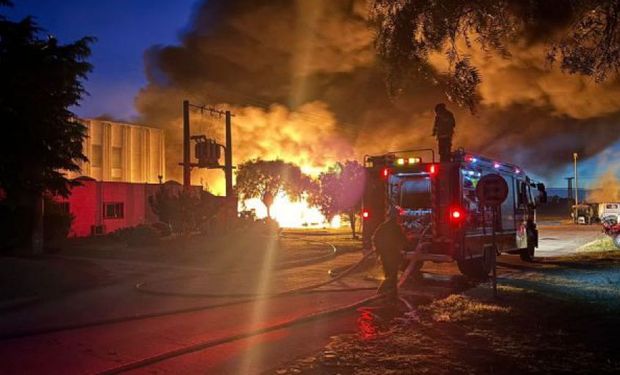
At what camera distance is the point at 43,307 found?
33.0ft

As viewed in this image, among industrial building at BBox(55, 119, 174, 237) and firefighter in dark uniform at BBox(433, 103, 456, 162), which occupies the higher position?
industrial building at BBox(55, 119, 174, 237)

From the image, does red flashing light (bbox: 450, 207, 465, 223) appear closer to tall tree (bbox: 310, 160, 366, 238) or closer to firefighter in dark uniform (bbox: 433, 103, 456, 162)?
firefighter in dark uniform (bbox: 433, 103, 456, 162)

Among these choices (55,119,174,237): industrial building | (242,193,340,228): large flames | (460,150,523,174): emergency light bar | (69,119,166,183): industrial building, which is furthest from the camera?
(69,119,166,183): industrial building

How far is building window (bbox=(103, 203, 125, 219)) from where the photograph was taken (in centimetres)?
3556

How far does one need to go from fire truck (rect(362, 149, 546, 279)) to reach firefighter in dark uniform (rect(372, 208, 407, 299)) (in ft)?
2.45

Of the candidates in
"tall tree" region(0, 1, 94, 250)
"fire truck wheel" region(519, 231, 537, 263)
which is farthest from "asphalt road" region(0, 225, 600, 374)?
"tall tree" region(0, 1, 94, 250)

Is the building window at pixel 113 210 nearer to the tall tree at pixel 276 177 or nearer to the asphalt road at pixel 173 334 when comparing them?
the tall tree at pixel 276 177

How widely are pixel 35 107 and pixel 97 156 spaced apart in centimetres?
3963

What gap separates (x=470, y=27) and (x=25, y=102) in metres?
14.3

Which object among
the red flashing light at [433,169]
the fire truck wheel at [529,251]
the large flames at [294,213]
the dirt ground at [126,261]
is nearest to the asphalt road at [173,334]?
the dirt ground at [126,261]

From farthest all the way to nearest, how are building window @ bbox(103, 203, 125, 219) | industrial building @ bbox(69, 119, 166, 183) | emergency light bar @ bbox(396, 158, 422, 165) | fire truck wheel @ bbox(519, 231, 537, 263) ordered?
industrial building @ bbox(69, 119, 166, 183) < building window @ bbox(103, 203, 125, 219) < fire truck wheel @ bbox(519, 231, 537, 263) < emergency light bar @ bbox(396, 158, 422, 165)

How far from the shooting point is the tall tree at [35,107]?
1672cm

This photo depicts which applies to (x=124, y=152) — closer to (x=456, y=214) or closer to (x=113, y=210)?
(x=113, y=210)

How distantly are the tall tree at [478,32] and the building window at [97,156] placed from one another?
51373 mm
